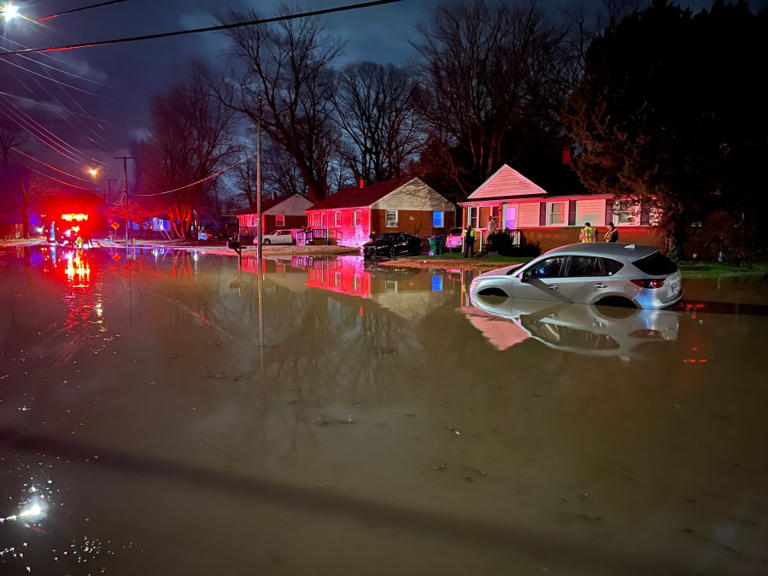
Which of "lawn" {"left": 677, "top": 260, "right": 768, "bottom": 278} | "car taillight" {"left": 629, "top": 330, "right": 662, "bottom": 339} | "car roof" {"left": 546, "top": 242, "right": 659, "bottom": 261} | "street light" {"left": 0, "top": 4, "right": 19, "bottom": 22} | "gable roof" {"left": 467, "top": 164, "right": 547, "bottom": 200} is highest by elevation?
"street light" {"left": 0, "top": 4, "right": 19, "bottom": 22}

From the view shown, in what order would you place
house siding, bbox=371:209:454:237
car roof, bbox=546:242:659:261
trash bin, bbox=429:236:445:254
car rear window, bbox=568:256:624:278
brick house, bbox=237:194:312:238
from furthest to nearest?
brick house, bbox=237:194:312:238, house siding, bbox=371:209:454:237, trash bin, bbox=429:236:445:254, car rear window, bbox=568:256:624:278, car roof, bbox=546:242:659:261

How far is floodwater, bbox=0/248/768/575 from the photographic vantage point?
11.8 ft

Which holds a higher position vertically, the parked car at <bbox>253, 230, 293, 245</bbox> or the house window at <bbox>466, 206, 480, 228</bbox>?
the house window at <bbox>466, 206, 480, 228</bbox>

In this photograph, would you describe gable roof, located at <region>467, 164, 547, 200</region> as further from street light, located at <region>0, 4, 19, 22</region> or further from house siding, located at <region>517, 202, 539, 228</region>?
street light, located at <region>0, 4, 19, 22</region>

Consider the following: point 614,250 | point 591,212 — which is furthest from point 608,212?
point 614,250

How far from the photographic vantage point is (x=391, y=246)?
34.5m

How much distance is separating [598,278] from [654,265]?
1.17 meters

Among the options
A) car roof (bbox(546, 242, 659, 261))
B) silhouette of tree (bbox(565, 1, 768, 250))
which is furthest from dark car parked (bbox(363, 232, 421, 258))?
car roof (bbox(546, 242, 659, 261))

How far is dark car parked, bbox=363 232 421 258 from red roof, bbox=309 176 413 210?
12.8 metres

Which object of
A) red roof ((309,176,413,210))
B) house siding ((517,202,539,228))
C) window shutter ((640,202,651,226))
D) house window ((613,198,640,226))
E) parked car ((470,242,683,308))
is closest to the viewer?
parked car ((470,242,683,308))

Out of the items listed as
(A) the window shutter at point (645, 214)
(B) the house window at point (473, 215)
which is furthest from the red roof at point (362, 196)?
(A) the window shutter at point (645, 214)

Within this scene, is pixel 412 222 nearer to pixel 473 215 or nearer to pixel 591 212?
pixel 473 215

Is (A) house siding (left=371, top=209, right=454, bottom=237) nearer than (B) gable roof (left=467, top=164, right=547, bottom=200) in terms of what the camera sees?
No

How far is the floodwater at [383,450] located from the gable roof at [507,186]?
71.9 feet
